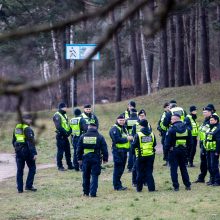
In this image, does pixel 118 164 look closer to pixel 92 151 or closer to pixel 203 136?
pixel 92 151

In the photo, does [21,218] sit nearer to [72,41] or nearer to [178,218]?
[178,218]

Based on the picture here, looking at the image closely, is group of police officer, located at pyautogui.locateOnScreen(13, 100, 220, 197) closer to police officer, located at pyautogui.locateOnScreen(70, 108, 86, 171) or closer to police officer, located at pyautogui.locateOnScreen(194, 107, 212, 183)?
police officer, located at pyautogui.locateOnScreen(194, 107, 212, 183)

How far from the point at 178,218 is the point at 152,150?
3.61 m

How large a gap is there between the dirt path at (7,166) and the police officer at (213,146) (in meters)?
7.18

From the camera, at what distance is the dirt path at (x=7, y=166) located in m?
22.7

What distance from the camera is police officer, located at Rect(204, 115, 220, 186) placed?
56.8ft

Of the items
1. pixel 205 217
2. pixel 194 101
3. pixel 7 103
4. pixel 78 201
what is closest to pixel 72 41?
pixel 194 101

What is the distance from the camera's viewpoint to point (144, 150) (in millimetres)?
16844

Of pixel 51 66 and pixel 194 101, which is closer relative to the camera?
pixel 194 101

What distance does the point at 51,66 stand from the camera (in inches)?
2422

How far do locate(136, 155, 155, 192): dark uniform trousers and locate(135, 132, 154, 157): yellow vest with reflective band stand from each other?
5.8 inches

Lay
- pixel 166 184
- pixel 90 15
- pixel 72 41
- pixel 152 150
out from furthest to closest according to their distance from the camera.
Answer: pixel 72 41 → pixel 166 184 → pixel 152 150 → pixel 90 15

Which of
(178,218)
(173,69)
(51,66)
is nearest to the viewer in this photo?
(178,218)

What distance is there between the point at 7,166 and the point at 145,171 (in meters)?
9.16
